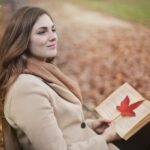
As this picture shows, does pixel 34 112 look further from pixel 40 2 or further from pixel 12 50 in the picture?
pixel 40 2

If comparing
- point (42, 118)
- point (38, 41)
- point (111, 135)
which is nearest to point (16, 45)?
point (38, 41)

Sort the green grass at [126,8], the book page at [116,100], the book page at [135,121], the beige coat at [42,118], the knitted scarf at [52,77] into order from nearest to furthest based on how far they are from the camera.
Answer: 1. the beige coat at [42,118]
2. the knitted scarf at [52,77]
3. the book page at [135,121]
4. the book page at [116,100]
5. the green grass at [126,8]

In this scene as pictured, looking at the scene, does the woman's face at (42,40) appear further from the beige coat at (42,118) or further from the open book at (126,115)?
the open book at (126,115)

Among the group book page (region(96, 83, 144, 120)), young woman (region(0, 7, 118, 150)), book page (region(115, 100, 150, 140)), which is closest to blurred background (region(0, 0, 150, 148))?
book page (region(96, 83, 144, 120))

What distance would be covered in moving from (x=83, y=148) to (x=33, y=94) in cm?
32

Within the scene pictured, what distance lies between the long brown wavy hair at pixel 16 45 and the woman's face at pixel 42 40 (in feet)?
0.08

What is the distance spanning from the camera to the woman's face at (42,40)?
168 centimetres

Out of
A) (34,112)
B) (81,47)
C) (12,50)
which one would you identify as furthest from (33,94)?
(81,47)

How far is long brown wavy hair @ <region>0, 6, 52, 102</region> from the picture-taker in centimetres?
164

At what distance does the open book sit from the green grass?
1.98 feet

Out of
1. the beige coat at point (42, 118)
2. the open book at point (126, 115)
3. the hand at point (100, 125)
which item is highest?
the beige coat at point (42, 118)

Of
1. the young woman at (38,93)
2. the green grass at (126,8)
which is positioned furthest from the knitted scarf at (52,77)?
the green grass at (126,8)

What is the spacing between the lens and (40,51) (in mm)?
1695

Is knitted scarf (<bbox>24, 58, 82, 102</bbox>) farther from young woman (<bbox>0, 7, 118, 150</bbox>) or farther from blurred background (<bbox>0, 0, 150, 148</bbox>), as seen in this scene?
blurred background (<bbox>0, 0, 150, 148</bbox>)
